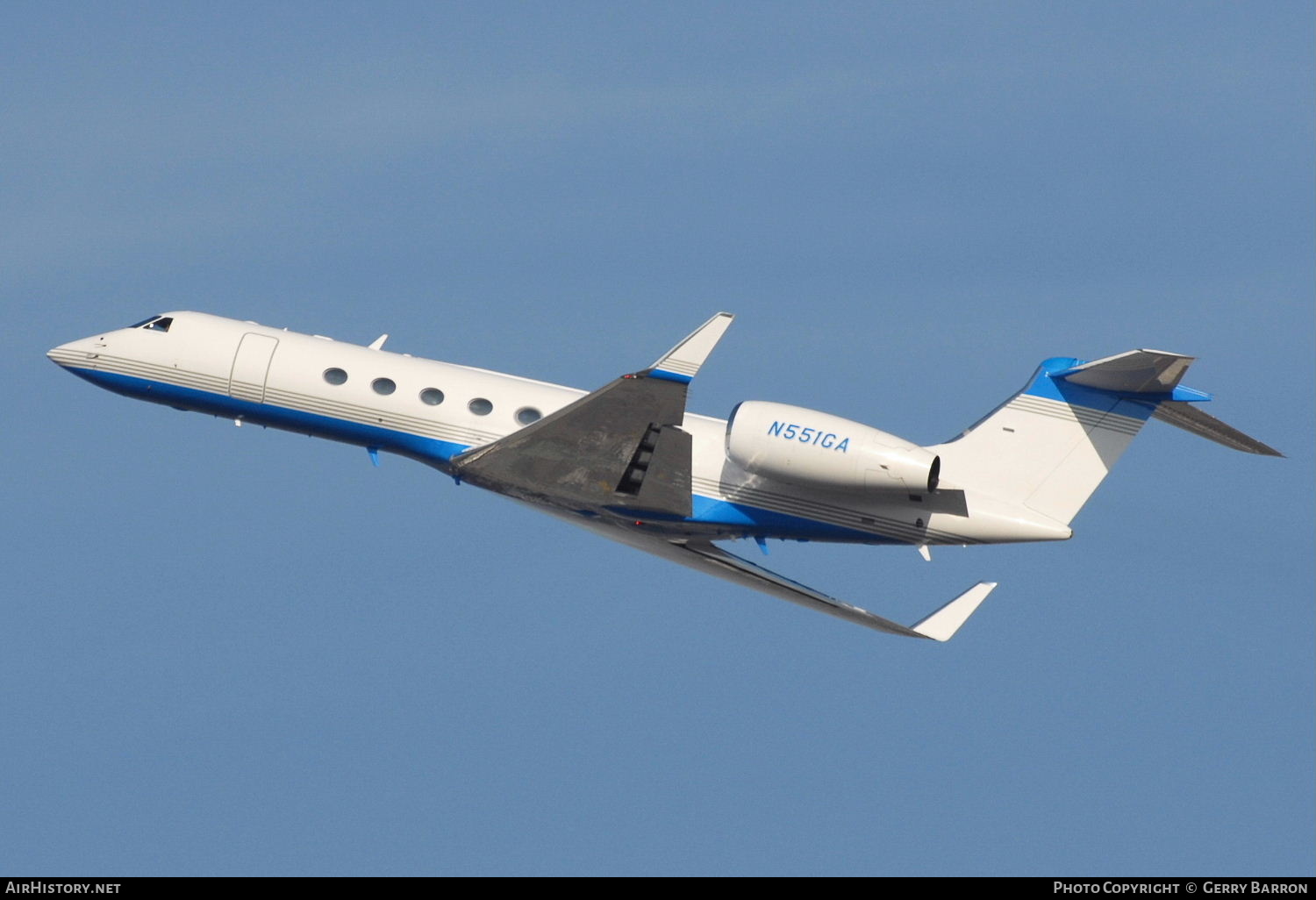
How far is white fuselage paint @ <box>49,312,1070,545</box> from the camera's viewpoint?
29406 mm

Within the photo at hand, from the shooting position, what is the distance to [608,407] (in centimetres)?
2722

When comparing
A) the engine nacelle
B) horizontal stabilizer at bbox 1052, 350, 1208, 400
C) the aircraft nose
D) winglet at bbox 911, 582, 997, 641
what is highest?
the aircraft nose

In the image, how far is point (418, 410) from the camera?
3106 cm

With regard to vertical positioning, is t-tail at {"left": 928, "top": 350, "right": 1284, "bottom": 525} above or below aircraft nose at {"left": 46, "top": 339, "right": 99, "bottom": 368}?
below

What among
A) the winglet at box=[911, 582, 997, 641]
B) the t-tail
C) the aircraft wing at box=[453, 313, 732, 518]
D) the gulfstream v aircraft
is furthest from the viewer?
the winglet at box=[911, 582, 997, 641]

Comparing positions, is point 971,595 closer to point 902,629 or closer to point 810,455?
point 902,629

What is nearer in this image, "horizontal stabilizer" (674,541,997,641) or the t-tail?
the t-tail

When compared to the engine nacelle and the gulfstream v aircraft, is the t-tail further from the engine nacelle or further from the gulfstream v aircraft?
the engine nacelle

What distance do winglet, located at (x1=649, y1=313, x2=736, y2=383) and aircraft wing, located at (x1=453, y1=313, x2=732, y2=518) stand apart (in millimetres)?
12

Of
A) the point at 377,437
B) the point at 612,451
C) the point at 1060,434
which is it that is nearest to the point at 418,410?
the point at 377,437

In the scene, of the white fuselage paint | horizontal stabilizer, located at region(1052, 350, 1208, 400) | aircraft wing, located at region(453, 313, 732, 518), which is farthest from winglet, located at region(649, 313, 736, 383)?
horizontal stabilizer, located at region(1052, 350, 1208, 400)

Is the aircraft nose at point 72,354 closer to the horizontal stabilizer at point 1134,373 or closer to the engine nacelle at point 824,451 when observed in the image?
the engine nacelle at point 824,451

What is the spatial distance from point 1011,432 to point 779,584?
15.7 feet

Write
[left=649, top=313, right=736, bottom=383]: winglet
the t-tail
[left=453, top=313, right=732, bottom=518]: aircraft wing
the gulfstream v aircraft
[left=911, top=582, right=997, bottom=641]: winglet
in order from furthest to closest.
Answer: [left=911, top=582, right=997, bottom=641]: winglet, the t-tail, the gulfstream v aircraft, [left=453, top=313, right=732, bottom=518]: aircraft wing, [left=649, top=313, right=736, bottom=383]: winglet
